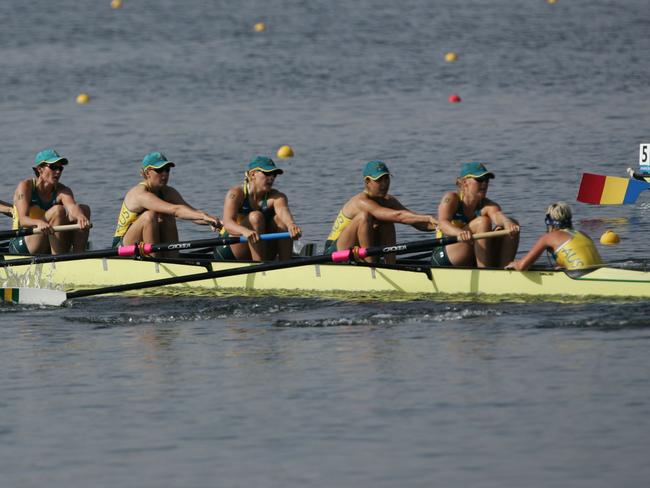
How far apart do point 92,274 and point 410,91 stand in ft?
63.4

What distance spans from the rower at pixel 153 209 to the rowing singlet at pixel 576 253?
3494 mm

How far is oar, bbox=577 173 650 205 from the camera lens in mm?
21312

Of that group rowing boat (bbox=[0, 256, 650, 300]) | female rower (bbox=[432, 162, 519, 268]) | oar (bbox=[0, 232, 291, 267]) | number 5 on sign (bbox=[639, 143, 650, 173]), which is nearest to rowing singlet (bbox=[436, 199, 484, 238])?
female rower (bbox=[432, 162, 519, 268])

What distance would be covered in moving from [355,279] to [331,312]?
24.6 inches

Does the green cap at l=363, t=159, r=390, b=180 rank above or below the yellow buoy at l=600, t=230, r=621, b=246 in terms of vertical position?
above

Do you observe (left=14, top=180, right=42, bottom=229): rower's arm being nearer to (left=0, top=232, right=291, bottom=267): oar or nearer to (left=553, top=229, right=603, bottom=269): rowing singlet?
(left=0, top=232, right=291, bottom=267): oar

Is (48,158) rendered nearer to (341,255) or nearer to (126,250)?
(126,250)

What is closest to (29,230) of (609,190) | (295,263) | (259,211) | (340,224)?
(259,211)

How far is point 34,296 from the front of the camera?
616 inches

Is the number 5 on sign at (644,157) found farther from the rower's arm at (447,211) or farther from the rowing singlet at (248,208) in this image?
the rowing singlet at (248,208)

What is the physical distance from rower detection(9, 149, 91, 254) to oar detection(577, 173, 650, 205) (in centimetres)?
761

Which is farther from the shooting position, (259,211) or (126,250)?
(259,211)

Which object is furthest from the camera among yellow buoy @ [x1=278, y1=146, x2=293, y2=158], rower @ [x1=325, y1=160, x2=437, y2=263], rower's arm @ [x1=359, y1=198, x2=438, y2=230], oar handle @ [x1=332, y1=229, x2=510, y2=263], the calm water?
yellow buoy @ [x1=278, y1=146, x2=293, y2=158]

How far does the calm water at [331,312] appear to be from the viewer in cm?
1048
